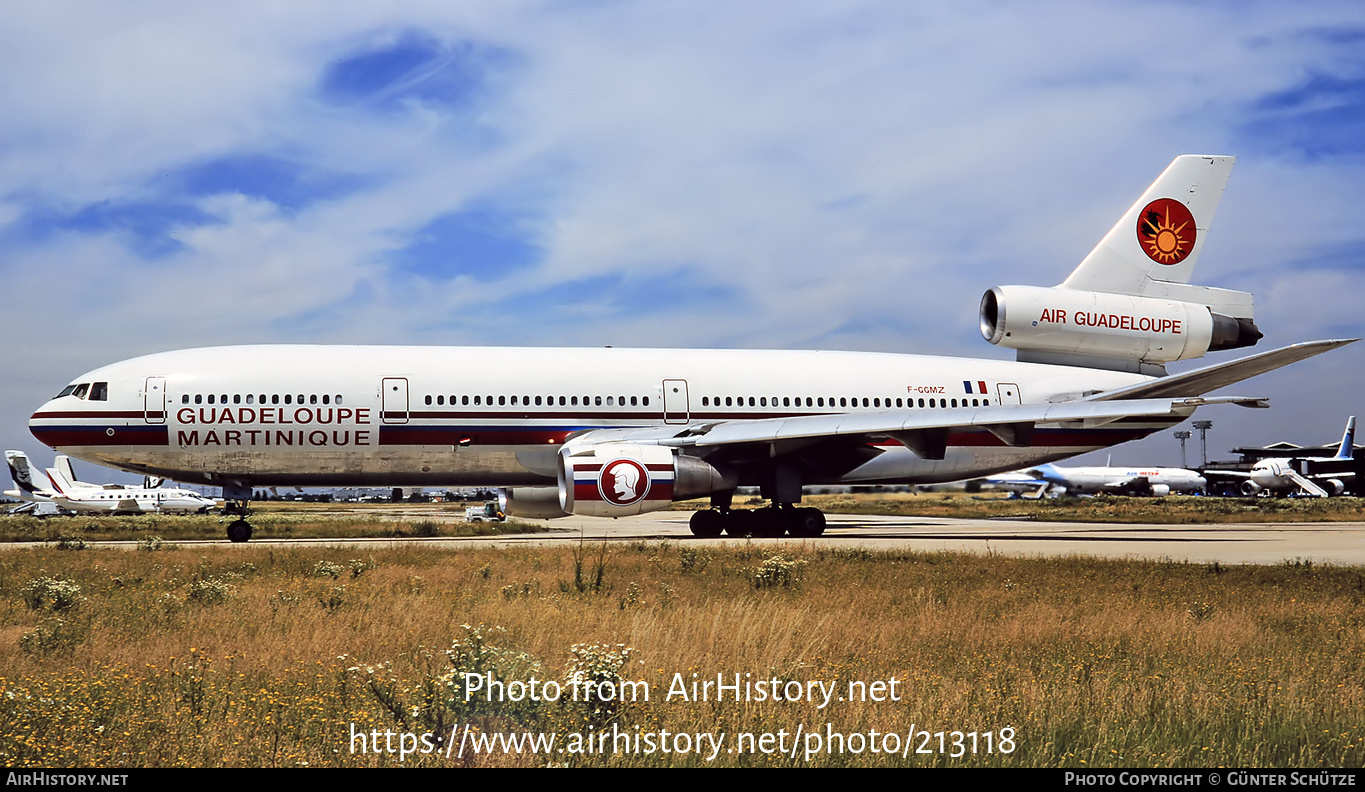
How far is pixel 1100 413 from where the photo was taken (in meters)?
19.2

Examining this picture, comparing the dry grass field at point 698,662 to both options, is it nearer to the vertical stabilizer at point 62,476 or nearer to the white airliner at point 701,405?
the white airliner at point 701,405

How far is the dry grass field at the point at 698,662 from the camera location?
17.4ft

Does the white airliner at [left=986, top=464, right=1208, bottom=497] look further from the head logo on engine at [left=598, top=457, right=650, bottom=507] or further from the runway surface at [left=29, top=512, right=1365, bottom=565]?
the head logo on engine at [left=598, top=457, right=650, bottom=507]

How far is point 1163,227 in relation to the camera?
990 inches

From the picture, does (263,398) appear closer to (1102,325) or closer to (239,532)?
(239,532)

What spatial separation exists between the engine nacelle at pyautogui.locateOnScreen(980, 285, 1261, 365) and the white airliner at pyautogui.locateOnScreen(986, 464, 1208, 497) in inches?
2303

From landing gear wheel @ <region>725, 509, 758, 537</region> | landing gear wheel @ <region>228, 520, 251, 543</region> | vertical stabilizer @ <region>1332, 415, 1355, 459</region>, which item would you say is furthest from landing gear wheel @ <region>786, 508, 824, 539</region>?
vertical stabilizer @ <region>1332, 415, 1355, 459</region>

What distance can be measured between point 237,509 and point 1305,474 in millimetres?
92877

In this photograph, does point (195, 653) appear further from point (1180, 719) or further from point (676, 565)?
point (676, 565)

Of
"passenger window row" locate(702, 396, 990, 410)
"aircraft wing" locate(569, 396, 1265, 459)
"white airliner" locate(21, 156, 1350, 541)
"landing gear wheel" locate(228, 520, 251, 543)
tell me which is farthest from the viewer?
"passenger window row" locate(702, 396, 990, 410)

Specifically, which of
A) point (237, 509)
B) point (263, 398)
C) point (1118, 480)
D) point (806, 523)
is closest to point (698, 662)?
point (806, 523)

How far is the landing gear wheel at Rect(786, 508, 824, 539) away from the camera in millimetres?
22531

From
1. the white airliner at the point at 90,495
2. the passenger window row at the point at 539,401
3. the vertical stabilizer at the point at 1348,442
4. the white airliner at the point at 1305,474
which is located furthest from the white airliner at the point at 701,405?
the vertical stabilizer at the point at 1348,442
